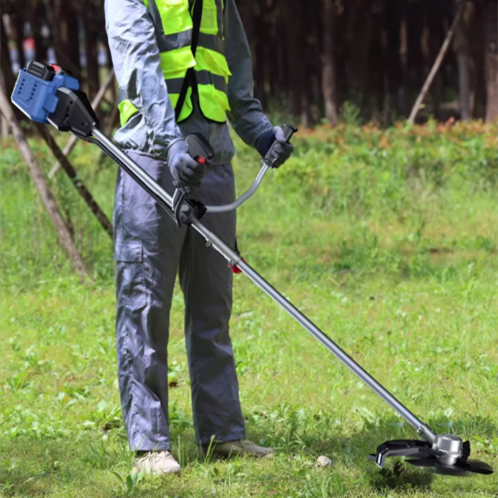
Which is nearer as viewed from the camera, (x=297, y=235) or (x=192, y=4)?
(x=192, y=4)

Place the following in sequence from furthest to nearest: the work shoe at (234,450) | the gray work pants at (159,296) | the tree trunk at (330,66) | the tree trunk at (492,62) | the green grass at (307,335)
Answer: the tree trunk at (330,66), the tree trunk at (492,62), the work shoe at (234,450), the green grass at (307,335), the gray work pants at (159,296)

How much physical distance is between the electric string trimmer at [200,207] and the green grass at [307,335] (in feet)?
1.26

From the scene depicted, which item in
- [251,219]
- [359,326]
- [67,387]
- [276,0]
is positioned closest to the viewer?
[67,387]

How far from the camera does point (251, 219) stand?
873 centimetres

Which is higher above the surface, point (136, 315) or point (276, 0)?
point (276, 0)

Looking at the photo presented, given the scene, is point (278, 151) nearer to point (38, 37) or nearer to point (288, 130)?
point (288, 130)

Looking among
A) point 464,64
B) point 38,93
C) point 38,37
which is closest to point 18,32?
point 38,37

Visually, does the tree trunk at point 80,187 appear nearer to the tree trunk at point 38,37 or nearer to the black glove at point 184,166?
the black glove at point 184,166

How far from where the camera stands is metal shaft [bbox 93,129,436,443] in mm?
2758

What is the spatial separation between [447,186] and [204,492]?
6.43 m

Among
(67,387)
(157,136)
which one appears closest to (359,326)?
(67,387)

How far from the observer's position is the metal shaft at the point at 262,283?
2758mm

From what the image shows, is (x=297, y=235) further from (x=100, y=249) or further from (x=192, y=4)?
(x=192, y=4)

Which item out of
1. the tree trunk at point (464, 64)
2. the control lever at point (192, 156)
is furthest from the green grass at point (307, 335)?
the tree trunk at point (464, 64)
